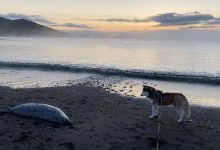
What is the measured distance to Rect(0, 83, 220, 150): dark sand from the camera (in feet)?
37.9

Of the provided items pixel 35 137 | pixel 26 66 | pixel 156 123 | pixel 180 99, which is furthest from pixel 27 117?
pixel 26 66

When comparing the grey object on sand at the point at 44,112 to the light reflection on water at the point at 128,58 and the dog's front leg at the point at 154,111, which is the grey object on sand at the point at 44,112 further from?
the light reflection on water at the point at 128,58

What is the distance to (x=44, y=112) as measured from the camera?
45.2 ft

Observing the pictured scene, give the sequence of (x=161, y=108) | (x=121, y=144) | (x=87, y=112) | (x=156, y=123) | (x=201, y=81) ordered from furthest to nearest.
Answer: (x=201, y=81)
(x=161, y=108)
(x=87, y=112)
(x=156, y=123)
(x=121, y=144)

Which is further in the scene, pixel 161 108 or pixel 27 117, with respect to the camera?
pixel 161 108

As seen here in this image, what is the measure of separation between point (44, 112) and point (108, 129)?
2.77 m

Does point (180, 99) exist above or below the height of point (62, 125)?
above

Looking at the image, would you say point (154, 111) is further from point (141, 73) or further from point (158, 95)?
point (141, 73)

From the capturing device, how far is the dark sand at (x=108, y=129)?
1155 centimetres

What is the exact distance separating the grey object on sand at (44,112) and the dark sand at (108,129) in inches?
9.7

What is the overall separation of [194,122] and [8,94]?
420 inches

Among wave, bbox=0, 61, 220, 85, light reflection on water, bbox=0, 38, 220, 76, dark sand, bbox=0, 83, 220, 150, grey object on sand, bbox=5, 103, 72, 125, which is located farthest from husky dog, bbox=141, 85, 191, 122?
light reflection on water, bbox=0, 38, 220, 76

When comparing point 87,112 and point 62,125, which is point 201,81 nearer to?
point 87,112

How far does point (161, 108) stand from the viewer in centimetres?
1714
